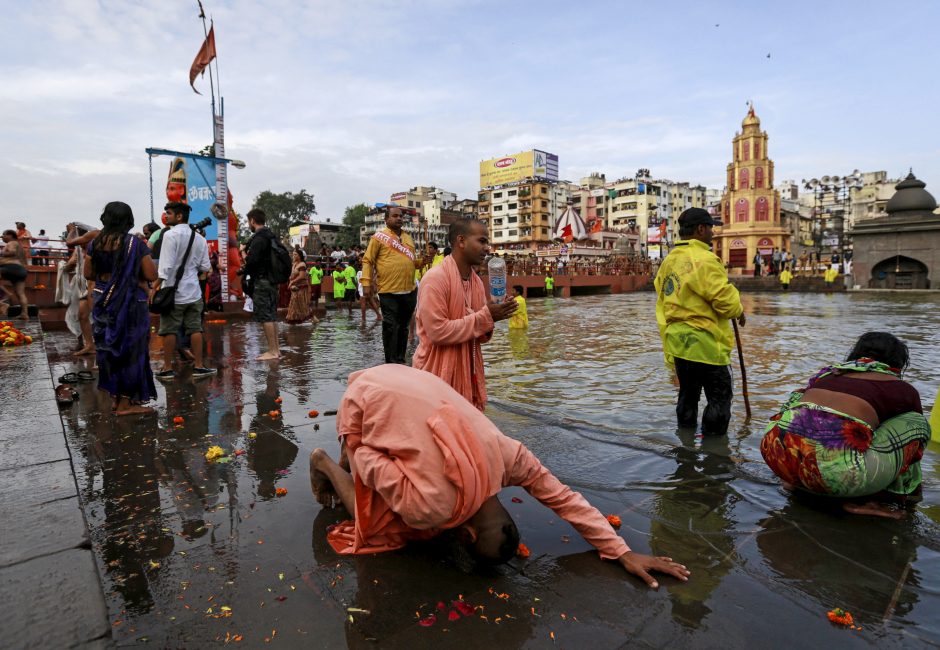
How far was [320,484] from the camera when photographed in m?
2.71

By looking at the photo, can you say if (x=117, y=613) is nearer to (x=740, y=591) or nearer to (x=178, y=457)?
(x=178, y=457)

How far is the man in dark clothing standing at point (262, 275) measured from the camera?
696 cm

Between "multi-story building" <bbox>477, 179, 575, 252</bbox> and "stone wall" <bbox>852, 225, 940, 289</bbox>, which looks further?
"multi-story building" <bbox>477, 179, 575, 252</bbox>

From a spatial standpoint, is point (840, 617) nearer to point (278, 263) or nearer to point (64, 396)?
point (64, 396)

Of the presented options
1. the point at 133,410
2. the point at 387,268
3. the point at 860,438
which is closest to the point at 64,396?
Answer: the point at 133,410

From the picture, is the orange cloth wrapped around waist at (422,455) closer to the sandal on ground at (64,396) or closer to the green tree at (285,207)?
the sandal on ground at (64,396)

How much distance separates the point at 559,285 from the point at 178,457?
2930 centimetres

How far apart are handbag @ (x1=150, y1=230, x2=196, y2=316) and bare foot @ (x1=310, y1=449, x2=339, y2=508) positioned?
155 inches

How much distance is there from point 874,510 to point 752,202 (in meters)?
62.1

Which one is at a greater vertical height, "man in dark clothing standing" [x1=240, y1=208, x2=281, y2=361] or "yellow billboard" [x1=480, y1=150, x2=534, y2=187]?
"yellow billboard" [x1=480, y1=150, x2=534, y2=187]

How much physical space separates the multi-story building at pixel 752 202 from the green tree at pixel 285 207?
55.5m

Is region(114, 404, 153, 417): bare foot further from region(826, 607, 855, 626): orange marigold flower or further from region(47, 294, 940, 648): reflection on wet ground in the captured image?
region(826, 607, 855, 626): orange marigold flower

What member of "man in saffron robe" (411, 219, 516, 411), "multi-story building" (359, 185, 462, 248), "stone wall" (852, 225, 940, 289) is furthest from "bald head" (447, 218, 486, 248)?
"multi-story building" (359, 185, 462, 248)

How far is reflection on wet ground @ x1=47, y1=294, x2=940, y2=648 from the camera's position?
6.10 feet
